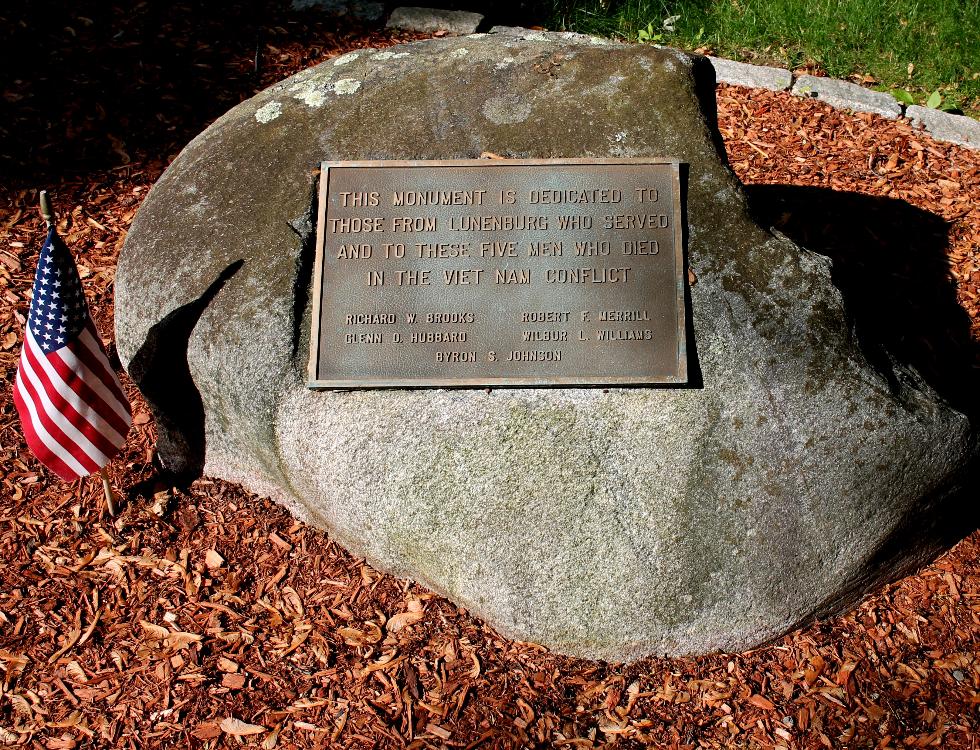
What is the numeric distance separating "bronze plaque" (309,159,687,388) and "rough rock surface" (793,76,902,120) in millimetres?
3181

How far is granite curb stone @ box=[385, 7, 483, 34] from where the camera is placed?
6.80 metres

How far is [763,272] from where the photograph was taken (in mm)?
3396

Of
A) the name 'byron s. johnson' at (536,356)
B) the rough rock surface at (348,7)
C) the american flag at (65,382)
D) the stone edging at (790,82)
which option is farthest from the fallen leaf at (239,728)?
the rough rock surface at (348,7)

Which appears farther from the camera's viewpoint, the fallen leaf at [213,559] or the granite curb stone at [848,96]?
the granite curb stone at [848,96]

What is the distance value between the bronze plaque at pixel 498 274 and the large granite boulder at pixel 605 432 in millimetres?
80

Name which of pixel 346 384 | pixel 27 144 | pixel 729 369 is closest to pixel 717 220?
pixel 729 369

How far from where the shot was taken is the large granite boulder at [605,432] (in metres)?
3.23

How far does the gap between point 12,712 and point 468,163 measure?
2539 millimetres

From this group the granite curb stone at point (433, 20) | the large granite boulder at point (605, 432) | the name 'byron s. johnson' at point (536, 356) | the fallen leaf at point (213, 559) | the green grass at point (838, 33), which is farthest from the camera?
the granite curb stone at point (433, 20)

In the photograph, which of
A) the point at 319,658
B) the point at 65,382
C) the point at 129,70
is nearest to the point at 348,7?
the point at 129,70

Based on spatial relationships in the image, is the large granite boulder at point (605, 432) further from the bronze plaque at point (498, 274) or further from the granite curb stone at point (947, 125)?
the granite curb stone at point (947, 125)

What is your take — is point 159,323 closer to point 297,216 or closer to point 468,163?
point 297,216

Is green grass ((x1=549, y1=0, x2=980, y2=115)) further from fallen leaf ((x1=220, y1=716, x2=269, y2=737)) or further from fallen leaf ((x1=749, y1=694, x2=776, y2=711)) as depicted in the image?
fallen leaf ((x1=220, y1=716, x2=269, y2=737))

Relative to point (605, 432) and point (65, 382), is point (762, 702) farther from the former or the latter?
point (65, 382)
